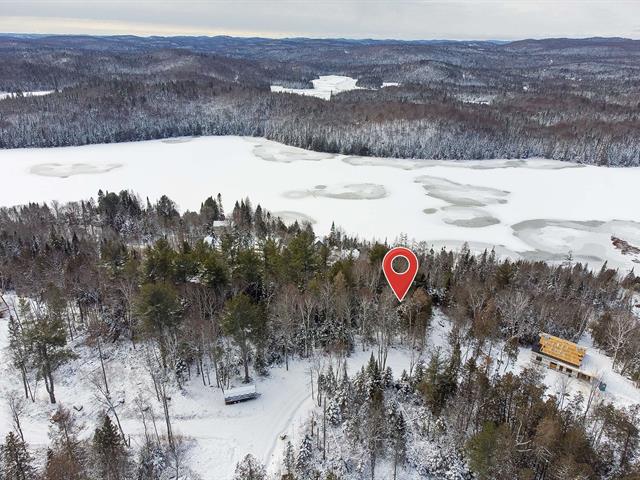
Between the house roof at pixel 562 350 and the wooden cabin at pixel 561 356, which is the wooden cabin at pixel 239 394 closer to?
the wooden cabin at pixel 561 356

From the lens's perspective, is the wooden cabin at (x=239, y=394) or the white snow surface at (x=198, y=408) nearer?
the white snow surface at (x=198, y=408)

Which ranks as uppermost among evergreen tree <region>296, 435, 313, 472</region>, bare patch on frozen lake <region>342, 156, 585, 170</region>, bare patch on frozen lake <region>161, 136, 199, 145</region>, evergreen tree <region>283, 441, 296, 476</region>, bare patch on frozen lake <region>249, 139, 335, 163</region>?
bare patch on frozen lake <region>161, 136, 199, 145</region>

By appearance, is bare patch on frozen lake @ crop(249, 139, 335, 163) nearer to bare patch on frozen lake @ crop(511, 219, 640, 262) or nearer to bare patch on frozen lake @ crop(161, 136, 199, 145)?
bare patch on frozen lake @ crop(161, 136, 199, 145)

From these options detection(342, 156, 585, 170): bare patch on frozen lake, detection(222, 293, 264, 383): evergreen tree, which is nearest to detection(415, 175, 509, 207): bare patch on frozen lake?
detection(342, 156, 585, 170): bare patch on frozen lake

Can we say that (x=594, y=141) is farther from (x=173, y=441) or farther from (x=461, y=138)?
(x=173, y=441)

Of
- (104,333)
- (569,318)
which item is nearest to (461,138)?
(569,318)

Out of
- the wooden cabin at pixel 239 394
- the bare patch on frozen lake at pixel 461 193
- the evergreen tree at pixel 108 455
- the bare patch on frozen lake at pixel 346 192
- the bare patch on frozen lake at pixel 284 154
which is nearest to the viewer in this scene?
the evergreen tree at pixel 108 455

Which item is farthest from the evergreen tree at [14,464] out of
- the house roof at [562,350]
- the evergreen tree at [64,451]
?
the house roof at [562,350]
